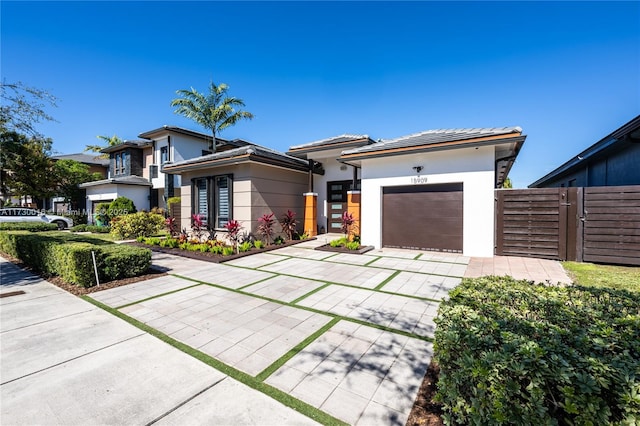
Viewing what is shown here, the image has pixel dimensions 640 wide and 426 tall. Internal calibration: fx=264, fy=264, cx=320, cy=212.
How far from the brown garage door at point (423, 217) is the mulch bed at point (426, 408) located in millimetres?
7346

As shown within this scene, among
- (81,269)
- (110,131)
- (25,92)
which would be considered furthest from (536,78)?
(110,131)

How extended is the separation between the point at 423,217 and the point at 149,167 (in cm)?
2081

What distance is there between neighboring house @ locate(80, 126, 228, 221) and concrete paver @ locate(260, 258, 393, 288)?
52.1 feet

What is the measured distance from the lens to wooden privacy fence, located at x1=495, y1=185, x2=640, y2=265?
704cm

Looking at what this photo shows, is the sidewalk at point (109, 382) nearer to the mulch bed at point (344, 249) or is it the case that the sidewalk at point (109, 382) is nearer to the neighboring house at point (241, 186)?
the mulch bed at point (344, 249)

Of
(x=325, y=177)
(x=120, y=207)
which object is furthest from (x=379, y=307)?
(x=120, y=207)

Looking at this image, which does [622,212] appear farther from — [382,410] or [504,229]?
[382,410]

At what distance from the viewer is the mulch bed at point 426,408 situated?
2125 mm

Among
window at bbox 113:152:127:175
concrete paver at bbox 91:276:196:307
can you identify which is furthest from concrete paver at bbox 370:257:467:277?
window at bbox 113:152:127:175

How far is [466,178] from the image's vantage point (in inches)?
344

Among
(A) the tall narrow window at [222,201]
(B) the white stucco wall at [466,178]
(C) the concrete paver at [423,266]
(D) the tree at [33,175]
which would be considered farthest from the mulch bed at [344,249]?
(D) the tree at [33,175]

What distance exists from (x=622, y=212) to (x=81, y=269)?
13.3 meters

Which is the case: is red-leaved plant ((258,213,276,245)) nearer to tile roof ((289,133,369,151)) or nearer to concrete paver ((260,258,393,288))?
concrete paver ((260,258,393,288))

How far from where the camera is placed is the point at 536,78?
994 centimetres
